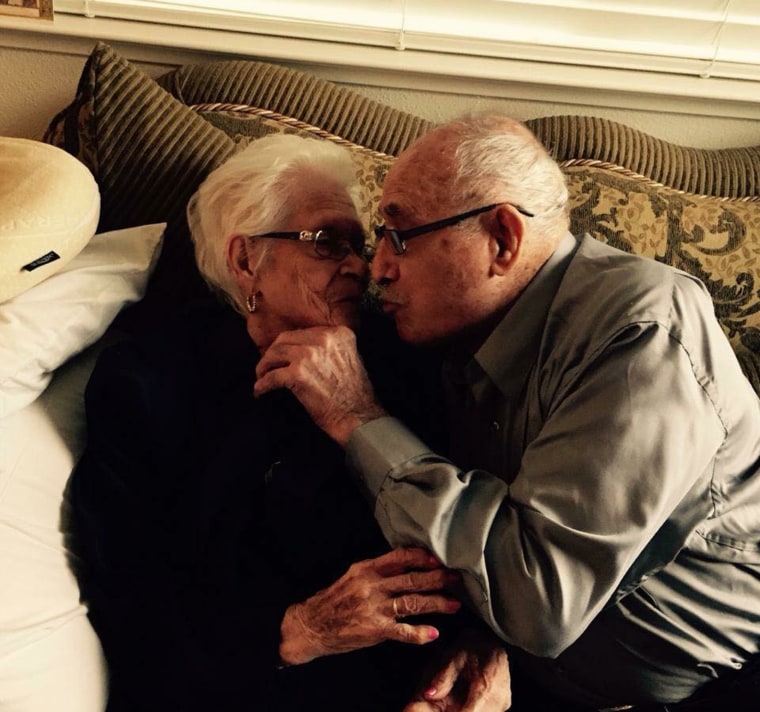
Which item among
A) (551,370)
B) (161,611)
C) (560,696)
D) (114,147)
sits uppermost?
(114,147)

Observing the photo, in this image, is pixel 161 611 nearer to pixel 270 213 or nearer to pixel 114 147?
pixel 270 213

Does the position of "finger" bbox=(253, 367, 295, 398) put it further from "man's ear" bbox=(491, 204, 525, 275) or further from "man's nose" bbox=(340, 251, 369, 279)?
"man's ear" bbox=(491, 204, 525, 275)

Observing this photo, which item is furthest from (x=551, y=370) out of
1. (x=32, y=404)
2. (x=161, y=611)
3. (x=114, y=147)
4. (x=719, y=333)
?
(x=114, y=147)

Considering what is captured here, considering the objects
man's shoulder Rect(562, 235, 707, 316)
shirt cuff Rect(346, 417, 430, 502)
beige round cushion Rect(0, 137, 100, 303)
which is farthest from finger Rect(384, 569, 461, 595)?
beige round cushion Rect(0, 137, 100, 303)

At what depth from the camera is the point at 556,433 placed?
37.3 inches

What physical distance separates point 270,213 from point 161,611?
0.65 meters

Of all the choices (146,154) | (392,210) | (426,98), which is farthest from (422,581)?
(426,98)

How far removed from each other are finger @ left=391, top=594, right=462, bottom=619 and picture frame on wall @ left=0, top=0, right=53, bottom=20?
1.38 meters

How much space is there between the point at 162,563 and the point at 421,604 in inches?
15.7

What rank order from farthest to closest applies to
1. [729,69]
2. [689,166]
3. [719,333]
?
[729,69] → [689,166] → [719,333]

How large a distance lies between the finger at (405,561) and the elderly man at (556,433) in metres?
0.02

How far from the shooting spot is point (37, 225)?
1126mm

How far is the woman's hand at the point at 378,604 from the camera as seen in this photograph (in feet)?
3.25

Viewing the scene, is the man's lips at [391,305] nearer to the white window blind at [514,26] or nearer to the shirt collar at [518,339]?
the shirt collar at [518,339]
